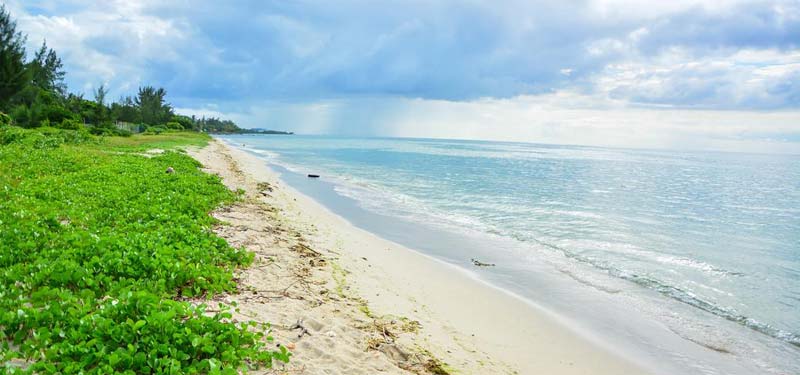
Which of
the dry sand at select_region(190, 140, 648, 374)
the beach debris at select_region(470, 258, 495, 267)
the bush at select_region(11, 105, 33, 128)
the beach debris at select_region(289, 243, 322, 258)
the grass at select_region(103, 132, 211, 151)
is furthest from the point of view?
the bush at select_region(11, 105, 33, 128)

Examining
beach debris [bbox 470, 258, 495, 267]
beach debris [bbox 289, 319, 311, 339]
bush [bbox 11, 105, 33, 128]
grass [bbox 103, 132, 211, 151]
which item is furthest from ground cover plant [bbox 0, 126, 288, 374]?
bush [bbox 11, 105, 33, 128]

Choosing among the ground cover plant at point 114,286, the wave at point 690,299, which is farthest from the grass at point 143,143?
the wave at point 690,299

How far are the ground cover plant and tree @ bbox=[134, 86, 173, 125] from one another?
12389 centimetres

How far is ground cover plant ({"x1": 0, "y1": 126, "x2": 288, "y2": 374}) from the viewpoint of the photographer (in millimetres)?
4605

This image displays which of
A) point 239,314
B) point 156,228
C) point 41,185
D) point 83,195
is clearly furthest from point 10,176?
point 239,314

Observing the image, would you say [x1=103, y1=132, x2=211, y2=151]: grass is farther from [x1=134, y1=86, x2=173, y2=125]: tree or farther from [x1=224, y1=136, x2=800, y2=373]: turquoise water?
[x1=134, y1=86, x2=173, y2=125]: tree

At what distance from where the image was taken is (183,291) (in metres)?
6.85

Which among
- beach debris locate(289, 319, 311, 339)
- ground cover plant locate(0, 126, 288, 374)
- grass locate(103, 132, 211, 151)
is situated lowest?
beach debris locate(289, 319, 311, 339)

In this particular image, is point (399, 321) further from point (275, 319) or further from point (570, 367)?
point (570, 367)

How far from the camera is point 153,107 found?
129125 millimetres

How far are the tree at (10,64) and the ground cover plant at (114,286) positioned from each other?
52.4 m

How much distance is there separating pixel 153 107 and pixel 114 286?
14174 centimetres

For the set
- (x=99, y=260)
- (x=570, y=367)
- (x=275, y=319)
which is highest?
(x=99, y=260)

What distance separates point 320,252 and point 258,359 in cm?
643
